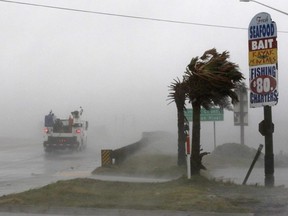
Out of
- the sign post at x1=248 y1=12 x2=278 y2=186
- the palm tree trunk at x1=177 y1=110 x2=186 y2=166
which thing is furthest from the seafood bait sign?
the palm tree trunk at x1=177 y1=110 x2=186 y2=166

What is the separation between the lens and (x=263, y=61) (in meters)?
15.6

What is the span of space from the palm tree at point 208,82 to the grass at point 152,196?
2001 mm

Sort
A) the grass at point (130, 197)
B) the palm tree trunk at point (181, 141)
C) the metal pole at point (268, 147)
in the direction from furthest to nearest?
the palm tree trunk at point (181, 141), the metal pole at point (268, 147), the grass at point (130, 197)

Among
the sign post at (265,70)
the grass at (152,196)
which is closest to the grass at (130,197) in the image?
the grass at (152,196)

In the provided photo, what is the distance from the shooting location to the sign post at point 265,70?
15477 mm

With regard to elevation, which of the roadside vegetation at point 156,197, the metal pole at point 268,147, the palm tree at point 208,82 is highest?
the palm tree at point 208,82

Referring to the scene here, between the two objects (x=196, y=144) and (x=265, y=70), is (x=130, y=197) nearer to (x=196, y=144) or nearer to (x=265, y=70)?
(x=196, y=144)

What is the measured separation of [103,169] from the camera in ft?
72.9

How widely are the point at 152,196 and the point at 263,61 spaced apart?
575cm

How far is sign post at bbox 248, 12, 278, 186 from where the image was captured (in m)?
15.5

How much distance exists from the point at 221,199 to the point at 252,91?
16.9 feet

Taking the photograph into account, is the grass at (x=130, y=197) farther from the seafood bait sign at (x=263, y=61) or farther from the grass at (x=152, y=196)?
the seafood bait sign at (x=263, y=61)

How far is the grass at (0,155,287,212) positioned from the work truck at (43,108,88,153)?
25.9 meters

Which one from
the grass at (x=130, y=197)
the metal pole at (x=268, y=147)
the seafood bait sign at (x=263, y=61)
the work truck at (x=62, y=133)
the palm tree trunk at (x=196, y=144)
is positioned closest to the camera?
the grass at (x=130, y=197)
